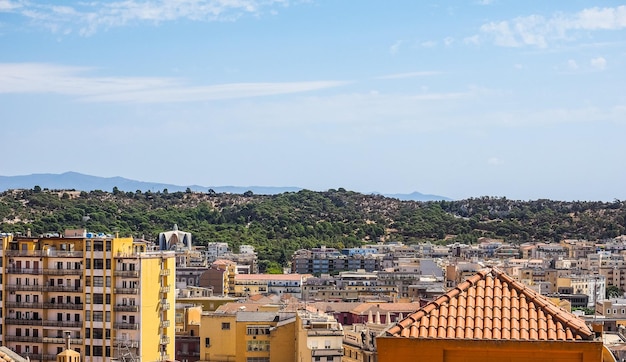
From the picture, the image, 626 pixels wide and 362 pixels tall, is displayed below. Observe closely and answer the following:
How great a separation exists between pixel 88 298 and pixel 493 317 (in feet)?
137

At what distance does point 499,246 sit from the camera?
569ft

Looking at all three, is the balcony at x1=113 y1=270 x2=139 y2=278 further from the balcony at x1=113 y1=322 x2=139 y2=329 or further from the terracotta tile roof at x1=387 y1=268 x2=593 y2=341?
the terracotta tile roof at x1=387 y1=268 x2=593 y2=341

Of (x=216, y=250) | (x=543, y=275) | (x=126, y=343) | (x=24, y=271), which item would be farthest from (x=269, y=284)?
(x=126, y=343)

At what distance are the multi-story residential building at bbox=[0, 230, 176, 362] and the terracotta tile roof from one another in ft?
129

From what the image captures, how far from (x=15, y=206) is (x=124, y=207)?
79.7 ft

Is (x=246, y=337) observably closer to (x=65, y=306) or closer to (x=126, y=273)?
(x=126, y=273)

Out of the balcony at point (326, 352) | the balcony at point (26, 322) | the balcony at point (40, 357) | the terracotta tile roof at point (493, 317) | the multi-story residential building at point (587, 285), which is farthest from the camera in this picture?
the multi-story residential building at point (587, 285)

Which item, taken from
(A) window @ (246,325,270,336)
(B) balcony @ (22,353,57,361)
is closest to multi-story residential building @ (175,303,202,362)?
(A) window @ (246,325,270,336)

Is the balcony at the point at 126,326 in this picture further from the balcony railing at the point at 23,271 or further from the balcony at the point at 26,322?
the balcony railing at the point at 23,271

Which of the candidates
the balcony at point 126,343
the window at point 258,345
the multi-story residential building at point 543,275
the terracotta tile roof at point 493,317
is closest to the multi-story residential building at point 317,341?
the window at point 258,345

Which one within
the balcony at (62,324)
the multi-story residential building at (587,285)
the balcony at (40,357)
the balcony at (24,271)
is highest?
the balcony at (24,271)

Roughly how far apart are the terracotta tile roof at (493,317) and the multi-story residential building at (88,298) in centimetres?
3945

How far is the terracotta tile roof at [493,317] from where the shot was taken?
1116 cm

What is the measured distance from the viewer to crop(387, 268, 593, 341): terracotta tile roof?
11164mm
